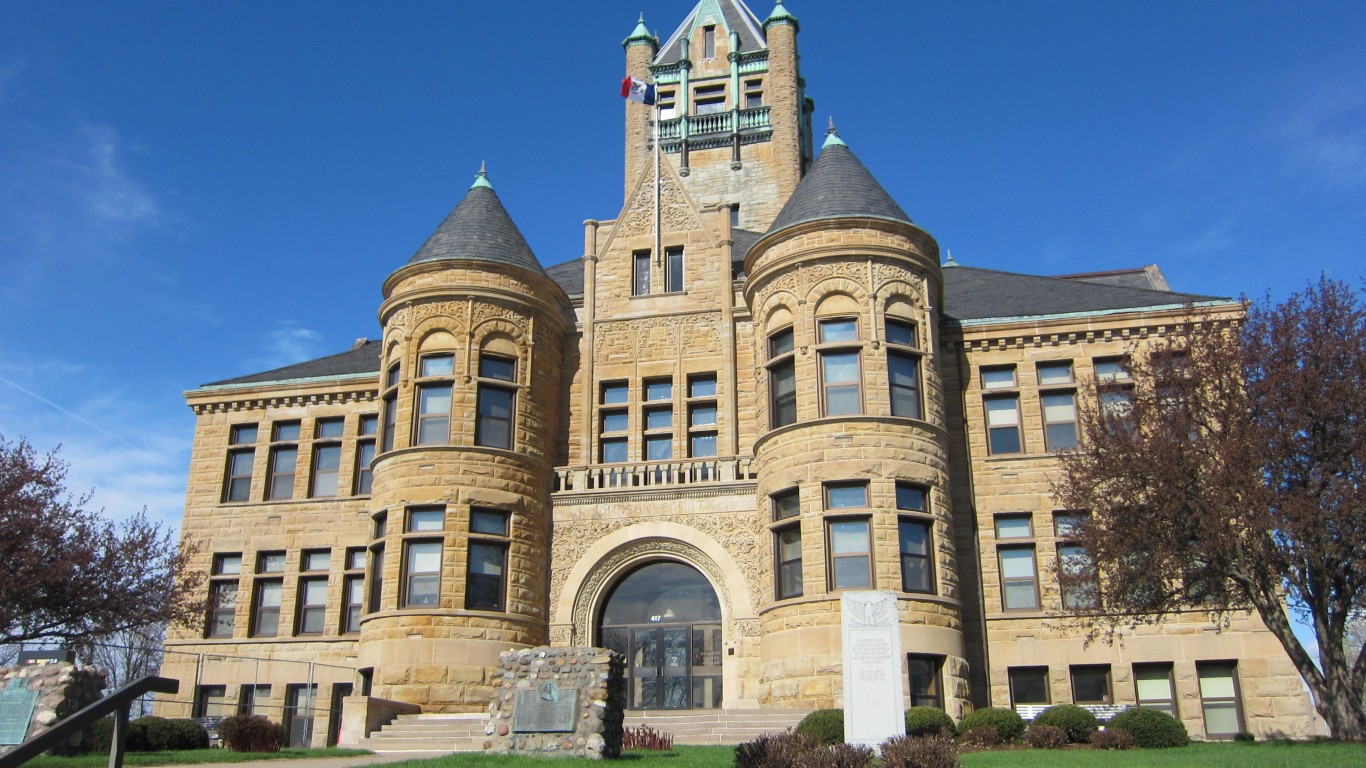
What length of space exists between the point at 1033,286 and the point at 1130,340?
12.5ft

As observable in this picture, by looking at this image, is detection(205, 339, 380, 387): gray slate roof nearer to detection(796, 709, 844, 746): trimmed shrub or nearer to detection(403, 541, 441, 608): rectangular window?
detection(403, 541, 441, 608): rectangular window

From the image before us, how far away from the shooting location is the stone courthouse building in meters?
24.0

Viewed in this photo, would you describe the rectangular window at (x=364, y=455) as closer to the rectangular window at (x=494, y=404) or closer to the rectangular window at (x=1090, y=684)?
the rectangular window at (x=494, y=404)

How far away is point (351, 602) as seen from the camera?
2930 cm

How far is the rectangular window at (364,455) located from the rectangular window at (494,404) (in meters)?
5.04

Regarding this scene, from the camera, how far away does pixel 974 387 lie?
2752 centimetres

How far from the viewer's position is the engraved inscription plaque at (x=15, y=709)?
15.1 metres

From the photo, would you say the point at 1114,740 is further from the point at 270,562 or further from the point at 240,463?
the point at 240,463

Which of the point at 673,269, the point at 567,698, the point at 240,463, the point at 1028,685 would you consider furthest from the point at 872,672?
the point at 240,463

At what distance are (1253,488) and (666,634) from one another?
12.5 meters

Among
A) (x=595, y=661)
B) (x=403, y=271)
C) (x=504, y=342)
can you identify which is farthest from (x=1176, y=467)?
(x=403, y=271)

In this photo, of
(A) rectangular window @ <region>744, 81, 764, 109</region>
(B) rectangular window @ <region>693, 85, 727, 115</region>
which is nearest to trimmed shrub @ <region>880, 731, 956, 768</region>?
(A) rectangular window @ <region>744, 81, 764, 109</region>

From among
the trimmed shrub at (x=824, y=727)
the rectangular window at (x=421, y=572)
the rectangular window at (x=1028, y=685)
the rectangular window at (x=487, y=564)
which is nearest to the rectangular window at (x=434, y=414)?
the rectangular window at (x=487, y=564)

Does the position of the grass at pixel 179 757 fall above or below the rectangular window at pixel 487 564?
below
